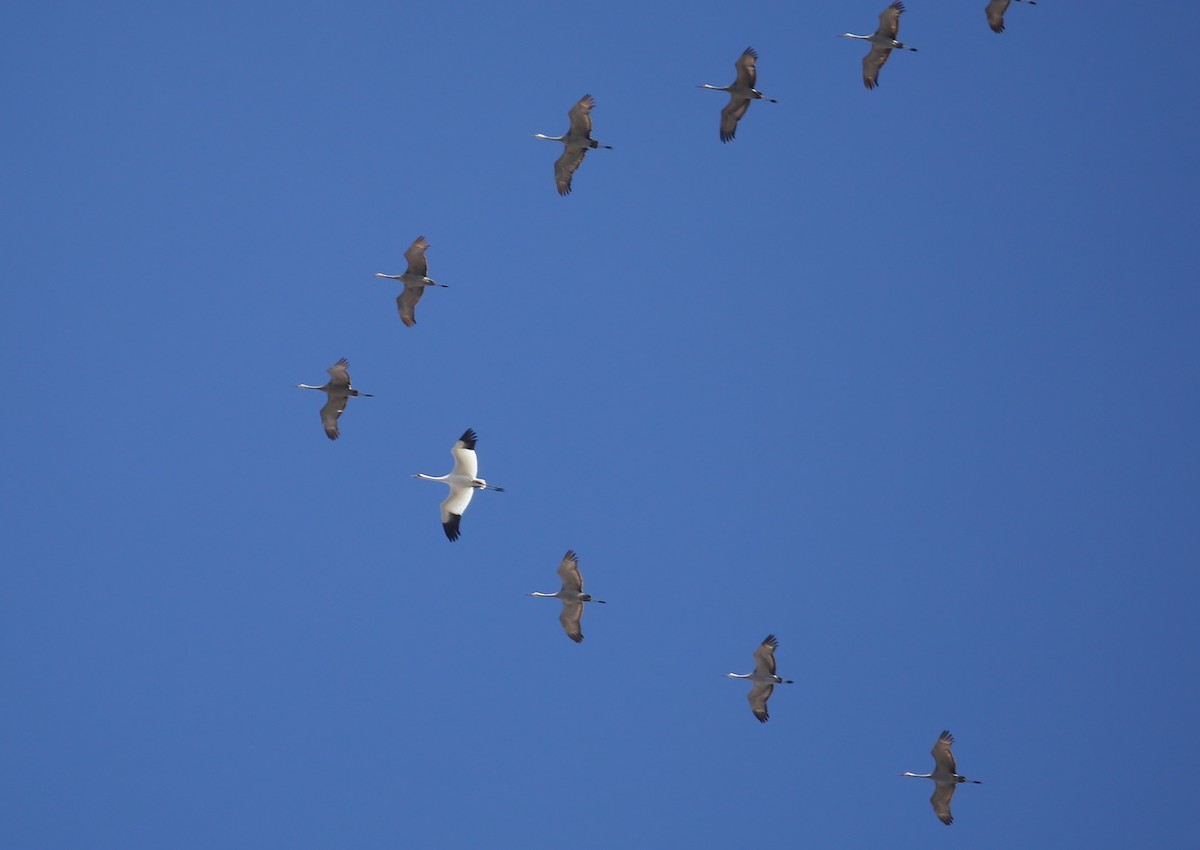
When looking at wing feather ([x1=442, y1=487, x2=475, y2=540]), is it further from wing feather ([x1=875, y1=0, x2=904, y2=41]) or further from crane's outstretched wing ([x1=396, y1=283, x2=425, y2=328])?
wing feather ([x1=875, y1=0, x2=904, y2=41])

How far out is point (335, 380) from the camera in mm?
35969

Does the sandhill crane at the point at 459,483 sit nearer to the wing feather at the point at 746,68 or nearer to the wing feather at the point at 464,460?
the wing feather at the point at 464,460

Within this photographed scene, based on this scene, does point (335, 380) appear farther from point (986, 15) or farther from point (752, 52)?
point (986, 15)

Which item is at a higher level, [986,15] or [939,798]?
[986,15]

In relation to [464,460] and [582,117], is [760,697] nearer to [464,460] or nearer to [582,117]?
[464,460]

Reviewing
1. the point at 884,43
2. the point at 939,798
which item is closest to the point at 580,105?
the point at 884,43

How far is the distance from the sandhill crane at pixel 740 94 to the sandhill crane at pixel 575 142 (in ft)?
9.30

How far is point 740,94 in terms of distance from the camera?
3509 centimetres

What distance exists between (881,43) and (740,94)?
400cm

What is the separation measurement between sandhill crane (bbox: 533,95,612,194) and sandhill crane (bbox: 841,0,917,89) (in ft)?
21.4

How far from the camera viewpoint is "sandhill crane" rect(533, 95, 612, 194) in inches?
1363

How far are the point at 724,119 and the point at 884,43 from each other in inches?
178

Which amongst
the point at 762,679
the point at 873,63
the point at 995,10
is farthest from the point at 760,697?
the point at 995,10

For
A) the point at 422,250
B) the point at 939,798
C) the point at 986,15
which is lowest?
the point at 939,798
